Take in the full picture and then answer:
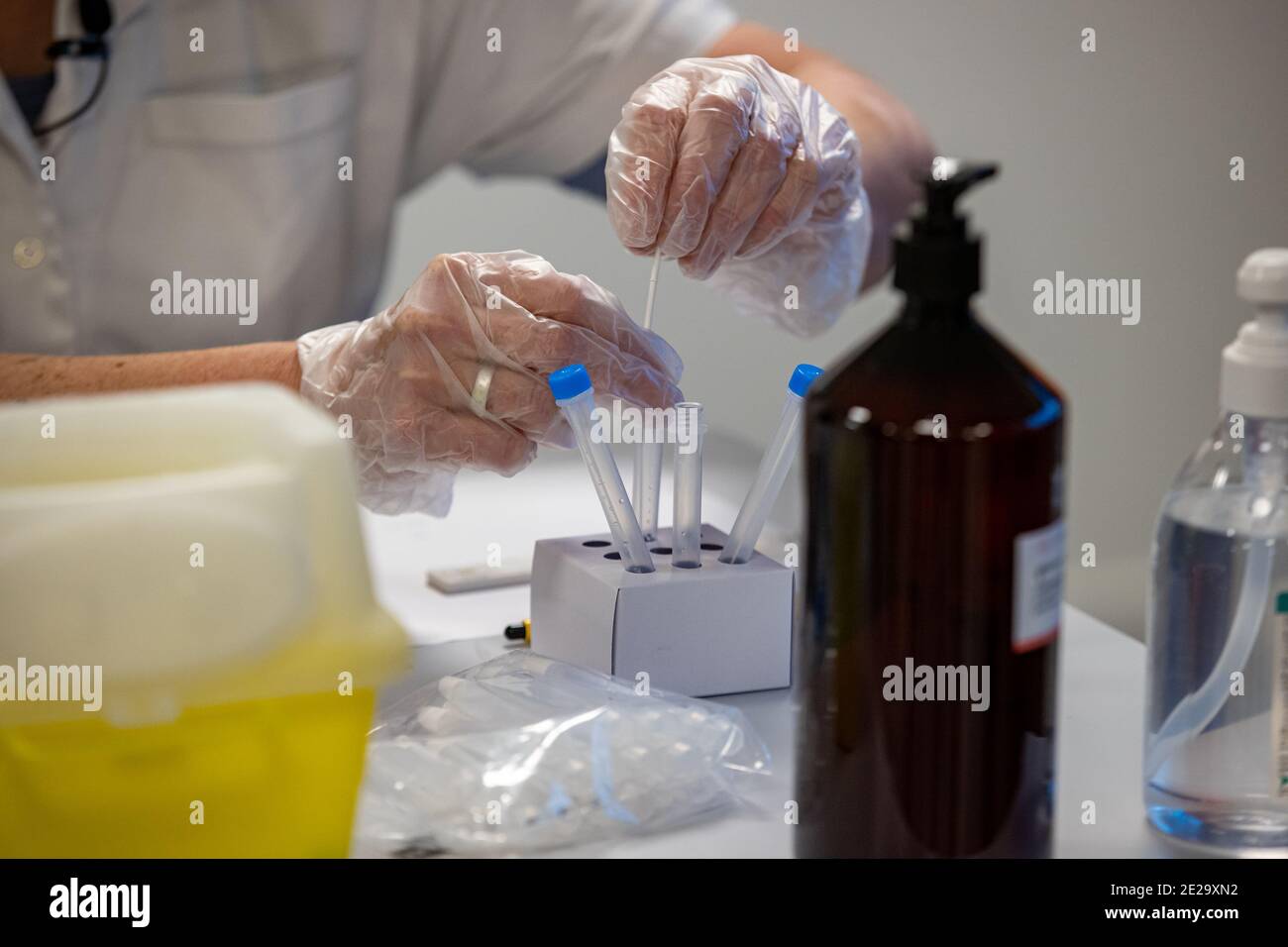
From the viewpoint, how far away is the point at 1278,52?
167 cm

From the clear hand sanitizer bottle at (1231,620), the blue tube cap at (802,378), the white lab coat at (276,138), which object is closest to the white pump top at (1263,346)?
the clear hand sanitizer bottle at (1231,620)

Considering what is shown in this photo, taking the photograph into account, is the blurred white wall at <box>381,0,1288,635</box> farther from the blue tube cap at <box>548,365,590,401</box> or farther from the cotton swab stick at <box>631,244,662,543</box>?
the blue tube cap at <box>548,365,590,401</box>

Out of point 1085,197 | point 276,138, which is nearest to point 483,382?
point 276,138

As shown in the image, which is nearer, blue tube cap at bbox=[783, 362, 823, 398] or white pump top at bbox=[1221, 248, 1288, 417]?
white pump top at bbox=[1221, 248, 1288, 417]

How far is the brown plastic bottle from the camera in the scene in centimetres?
46

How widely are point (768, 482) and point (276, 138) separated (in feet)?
2.90

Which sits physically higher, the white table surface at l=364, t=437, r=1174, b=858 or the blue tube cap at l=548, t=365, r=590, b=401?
the blue tube cap at l=548, t=365, r=590, b=401

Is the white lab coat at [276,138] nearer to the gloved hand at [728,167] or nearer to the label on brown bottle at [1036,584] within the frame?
the gloved hand at [728,167]

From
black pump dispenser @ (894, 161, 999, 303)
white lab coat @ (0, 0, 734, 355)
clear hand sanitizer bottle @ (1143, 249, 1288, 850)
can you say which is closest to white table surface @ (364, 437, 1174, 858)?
clear hand sanitizer bottle @ (1143, 249, 1288, 850)

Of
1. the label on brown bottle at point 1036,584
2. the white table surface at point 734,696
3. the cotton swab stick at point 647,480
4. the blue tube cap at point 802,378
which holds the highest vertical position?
the blue tube cap at point 802,378

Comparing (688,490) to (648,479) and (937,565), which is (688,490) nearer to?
(648,479)

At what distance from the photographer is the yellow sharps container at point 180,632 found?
48 centimetres

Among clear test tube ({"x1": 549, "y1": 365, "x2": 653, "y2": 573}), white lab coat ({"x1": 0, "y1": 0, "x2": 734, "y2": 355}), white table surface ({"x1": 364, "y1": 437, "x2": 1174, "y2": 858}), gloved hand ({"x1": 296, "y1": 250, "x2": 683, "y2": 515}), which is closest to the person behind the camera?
white table surface ({"x1": 364, "y1": 437, "x2": 1174, "y2": 858})
